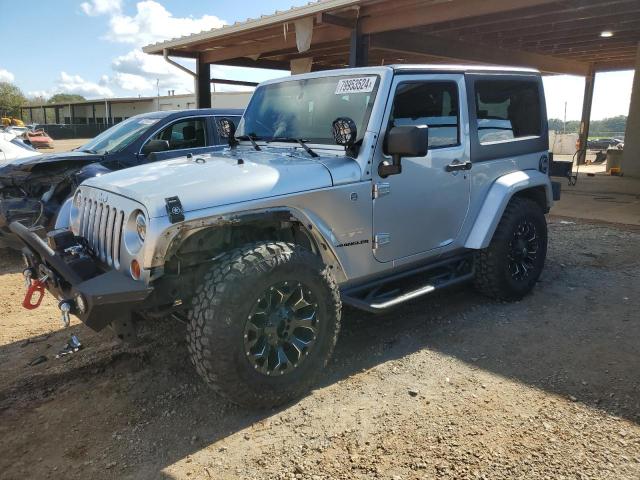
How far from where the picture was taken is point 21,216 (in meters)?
4.76

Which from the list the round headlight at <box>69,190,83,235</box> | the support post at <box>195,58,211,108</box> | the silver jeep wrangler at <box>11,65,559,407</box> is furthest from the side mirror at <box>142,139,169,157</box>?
the support post at <box>195,58,211,108</box>

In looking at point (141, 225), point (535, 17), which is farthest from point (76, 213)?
point (535, 17)

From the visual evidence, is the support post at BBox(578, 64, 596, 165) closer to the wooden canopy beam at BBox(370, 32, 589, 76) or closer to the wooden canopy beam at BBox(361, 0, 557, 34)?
the wooden canopy beam at BBox(370, 32, 589, 76)

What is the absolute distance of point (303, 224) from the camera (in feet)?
10.0

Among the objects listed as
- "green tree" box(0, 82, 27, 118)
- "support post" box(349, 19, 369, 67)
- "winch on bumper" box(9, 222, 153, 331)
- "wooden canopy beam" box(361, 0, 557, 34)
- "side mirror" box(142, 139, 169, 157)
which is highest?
"green tree" box(0, 82, 27, 118)

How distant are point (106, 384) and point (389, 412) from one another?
1.81 m

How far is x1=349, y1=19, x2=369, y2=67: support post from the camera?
958 centimetres

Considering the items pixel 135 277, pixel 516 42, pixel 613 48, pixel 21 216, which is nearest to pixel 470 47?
pixel 516 42

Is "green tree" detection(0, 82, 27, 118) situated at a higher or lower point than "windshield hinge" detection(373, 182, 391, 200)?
higher

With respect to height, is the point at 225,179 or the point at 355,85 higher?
the point at 355,85

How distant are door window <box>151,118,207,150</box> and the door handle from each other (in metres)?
3.89

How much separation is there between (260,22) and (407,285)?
26.8 ft

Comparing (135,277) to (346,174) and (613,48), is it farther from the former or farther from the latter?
(613,48)

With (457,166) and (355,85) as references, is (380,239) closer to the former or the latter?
(457,166)
